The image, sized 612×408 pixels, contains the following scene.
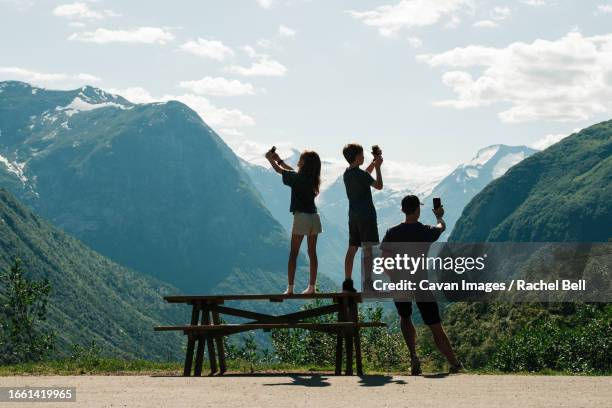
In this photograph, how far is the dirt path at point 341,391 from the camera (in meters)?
10.8

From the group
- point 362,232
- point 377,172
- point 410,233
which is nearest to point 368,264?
point 362,232

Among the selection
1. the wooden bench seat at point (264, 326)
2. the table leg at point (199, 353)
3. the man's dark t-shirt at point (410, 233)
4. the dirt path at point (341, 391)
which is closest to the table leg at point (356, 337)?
the wooden bench seat at point (264, 326)

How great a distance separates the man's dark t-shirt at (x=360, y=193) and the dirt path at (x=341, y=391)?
3.09 m

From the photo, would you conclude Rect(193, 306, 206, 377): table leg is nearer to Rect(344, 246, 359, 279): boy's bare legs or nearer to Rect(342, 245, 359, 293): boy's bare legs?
Rect(342, 245, 359, 293): boy's bare legs

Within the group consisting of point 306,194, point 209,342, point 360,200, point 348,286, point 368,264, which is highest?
point 306,194

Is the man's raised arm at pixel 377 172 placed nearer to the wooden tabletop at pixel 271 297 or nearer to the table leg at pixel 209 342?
the wooden tabletop at pixel 271 297

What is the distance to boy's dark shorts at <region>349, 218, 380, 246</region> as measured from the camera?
1452 cm

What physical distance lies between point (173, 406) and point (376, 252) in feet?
17.7

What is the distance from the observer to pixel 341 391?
12.1 m

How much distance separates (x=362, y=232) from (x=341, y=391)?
3477mm

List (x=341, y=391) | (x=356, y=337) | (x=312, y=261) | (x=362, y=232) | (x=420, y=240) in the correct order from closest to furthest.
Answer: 1. (x=341, y=391)
2. (x=420, y=240)
3. (x=362, y=232)
4. (x=356, y=337)
5. (x=312, y=261)

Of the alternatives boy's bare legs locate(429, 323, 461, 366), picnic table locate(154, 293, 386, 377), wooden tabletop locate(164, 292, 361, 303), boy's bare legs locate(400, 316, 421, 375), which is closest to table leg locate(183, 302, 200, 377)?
picnic table locate(154, 293, 386, 377)

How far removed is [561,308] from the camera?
52531mm

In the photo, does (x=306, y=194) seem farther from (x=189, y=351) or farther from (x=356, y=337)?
(x=189, y=351)
